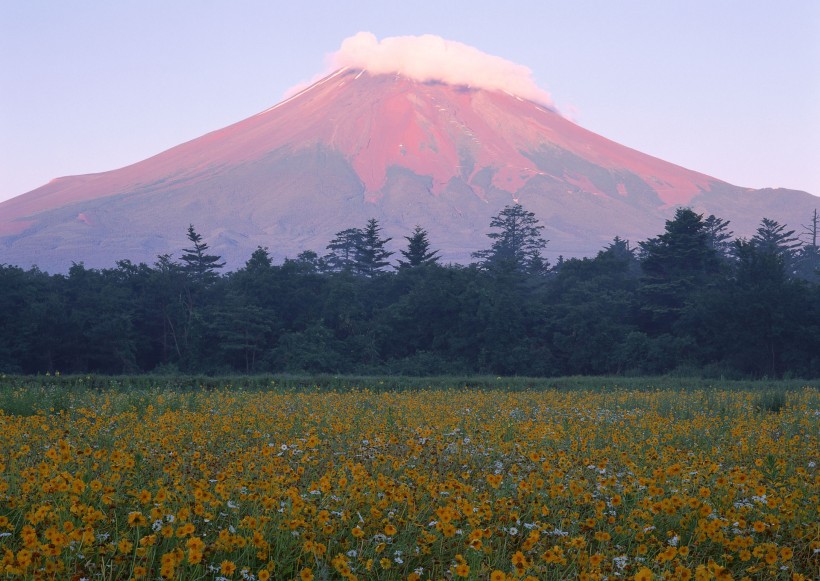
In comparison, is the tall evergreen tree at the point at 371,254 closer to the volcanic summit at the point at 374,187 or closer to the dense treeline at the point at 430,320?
the dense treeline at the point at 430,320

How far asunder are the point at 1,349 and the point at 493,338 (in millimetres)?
18559

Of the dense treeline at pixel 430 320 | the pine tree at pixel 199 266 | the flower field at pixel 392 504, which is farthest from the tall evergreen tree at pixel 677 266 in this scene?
the flower field at pixel 392 504

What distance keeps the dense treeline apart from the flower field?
78.7ft

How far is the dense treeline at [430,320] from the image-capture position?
30.5 metres

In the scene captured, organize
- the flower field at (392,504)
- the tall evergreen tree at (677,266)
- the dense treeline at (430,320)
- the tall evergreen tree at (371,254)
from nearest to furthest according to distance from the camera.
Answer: the flower field at (392,504) → the dense treeline at (430,320) → the tall evergreen tree at (677,266) → the tall evergreen tree at (371,254)

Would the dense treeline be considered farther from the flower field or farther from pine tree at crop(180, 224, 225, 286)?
the flower field

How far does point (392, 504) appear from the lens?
469 centimetres

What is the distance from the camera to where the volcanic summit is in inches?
5487

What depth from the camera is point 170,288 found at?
1436 inches

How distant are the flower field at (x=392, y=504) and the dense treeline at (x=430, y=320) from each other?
78.7 ft

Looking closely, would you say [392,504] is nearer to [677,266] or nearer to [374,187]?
[677,266]

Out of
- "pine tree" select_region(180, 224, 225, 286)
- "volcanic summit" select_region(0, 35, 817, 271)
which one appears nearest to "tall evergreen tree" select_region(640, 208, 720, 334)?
"pine tree" select_region(180, 224, 225, 286)

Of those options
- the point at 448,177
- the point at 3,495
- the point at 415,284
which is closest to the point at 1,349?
the point at 415,284

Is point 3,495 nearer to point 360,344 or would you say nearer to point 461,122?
point 360,344
